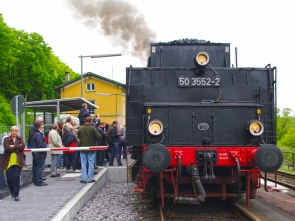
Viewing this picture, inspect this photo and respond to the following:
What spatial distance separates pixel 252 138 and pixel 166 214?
233cm

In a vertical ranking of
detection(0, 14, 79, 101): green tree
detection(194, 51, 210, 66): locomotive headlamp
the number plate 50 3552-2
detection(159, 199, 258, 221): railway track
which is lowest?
detection(159, 199, 258, 221): railway track

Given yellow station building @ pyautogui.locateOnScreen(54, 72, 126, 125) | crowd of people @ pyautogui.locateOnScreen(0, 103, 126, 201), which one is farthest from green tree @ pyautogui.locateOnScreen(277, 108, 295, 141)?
crowd of people @ pyautogui.locateOnScreen(0, 103, 126, 201)

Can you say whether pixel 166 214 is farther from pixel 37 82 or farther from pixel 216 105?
pixel 37 82

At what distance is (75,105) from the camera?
15.8 meters

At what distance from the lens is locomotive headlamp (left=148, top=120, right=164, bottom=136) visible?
7.64 meters

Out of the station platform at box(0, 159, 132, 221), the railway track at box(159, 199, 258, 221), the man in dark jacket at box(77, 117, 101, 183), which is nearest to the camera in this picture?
the station platform at box(0, 159, 132, 221)

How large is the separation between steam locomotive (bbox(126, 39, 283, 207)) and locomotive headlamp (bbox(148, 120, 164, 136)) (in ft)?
0.06

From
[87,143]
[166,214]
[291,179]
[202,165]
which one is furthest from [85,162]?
[291,179]

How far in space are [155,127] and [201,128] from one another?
0.98 m

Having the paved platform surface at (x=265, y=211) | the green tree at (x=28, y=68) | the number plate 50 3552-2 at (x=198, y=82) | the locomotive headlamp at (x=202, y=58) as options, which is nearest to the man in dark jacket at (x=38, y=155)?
the number plate 50 3552-2 at (x=198, y=82)

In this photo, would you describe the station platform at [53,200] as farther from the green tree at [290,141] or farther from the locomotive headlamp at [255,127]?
the green tree at [290,141]

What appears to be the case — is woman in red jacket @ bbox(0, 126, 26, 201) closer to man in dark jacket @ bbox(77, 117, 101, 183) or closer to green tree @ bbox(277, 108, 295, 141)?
man in dark jacket @ bbox(77, 117, 101, 183)

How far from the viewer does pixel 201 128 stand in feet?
26.2

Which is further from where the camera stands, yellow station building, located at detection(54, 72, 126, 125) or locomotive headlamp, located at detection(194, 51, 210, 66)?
yellow station building, located at detection(54, 72, 126, 125)
